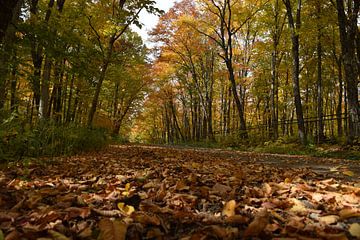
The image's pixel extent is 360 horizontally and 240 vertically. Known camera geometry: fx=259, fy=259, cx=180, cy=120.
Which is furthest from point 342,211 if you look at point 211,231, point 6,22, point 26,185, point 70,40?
point 70,40

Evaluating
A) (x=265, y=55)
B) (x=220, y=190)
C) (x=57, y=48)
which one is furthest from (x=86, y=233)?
(x=265, y=55)

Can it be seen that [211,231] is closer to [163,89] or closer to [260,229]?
[260,229]

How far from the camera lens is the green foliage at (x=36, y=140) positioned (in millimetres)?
3879

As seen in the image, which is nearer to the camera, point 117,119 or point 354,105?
point 354,105

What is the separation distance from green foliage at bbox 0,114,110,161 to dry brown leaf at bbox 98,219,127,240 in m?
2.95

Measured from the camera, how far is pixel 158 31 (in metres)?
20.3

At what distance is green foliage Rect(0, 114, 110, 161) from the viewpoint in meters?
3.88

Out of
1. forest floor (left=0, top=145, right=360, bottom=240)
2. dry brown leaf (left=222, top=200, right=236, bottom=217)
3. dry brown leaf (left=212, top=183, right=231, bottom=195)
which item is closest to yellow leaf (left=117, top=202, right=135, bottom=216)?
forest floor (left=0, top=145, right=360, bottom=240)

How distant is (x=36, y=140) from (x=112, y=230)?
3.88m

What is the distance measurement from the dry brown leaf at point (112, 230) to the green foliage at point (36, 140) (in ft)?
9.68

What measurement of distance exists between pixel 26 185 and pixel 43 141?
2.57 m

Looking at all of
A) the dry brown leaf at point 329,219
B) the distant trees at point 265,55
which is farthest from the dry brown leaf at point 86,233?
the distant trees at point 265,55

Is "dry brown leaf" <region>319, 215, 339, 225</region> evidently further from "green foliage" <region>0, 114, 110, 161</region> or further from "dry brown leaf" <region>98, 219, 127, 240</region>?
"green foliage" <region>0, 114, 110, 161</region>

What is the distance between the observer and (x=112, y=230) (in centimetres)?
126
